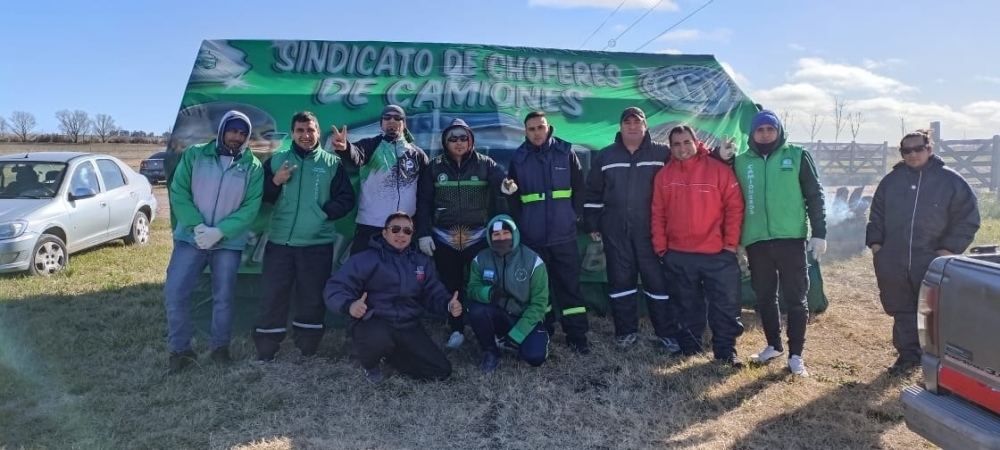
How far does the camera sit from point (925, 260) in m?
4.98

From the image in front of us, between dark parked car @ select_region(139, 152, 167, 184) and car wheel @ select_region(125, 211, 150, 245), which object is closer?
car wheel @ select_region(125, 211, 150, 245)

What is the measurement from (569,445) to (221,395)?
2.45m

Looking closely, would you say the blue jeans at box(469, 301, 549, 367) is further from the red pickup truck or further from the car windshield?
the car windshield

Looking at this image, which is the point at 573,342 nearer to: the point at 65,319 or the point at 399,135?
the point at 399,135

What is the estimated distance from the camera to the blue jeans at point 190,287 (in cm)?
515

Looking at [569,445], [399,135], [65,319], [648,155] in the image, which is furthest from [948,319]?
[65,319]

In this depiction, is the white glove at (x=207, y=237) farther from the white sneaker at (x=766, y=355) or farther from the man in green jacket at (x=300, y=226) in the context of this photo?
the white sneaker at (x=766, y=355)

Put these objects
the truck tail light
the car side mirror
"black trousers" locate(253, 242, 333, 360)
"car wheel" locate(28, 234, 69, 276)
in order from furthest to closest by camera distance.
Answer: the car side mirror, "car wheel" locate(28, 234, 69, 276), "black trousers" locate(253, 242, 333, 360), the truck tail light

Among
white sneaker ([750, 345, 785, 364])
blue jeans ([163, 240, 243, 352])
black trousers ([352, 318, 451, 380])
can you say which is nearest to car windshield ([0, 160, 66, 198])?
blue jeans ([163, 240, 243, 352])

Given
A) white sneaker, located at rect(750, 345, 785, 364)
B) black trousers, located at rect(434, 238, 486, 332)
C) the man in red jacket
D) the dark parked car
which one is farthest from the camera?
the dark parked car

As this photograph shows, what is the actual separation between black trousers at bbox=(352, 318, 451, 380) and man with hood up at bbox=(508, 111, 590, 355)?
3.79 feet

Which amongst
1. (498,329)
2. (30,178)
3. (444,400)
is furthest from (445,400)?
(30,178)

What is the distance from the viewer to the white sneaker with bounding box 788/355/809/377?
506 centimetres

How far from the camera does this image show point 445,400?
4.70 m
